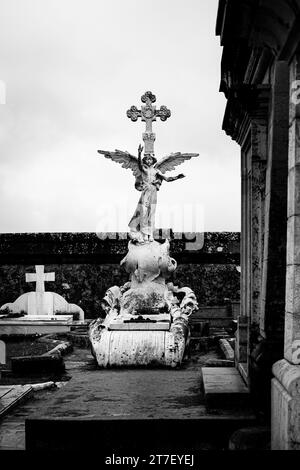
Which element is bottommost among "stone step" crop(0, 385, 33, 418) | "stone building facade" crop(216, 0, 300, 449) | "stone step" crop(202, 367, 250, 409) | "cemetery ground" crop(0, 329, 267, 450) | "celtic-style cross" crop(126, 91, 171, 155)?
"stone step" crop(0, 385, 33, 418)

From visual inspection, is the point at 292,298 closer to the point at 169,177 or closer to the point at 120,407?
the point at 120,407

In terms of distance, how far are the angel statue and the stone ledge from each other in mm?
6251

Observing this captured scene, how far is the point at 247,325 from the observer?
6.13 m

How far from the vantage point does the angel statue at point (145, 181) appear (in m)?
10.0

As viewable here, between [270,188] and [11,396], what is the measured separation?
122 inches

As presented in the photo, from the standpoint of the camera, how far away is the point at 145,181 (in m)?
10.2

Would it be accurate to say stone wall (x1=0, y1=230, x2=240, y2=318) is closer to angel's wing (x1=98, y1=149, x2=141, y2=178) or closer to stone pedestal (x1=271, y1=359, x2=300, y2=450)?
angel's wing (x1=98, y1=149, x2=141, y2=178)

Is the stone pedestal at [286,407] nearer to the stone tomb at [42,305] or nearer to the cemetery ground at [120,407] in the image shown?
the cemetery ground at [120,407]

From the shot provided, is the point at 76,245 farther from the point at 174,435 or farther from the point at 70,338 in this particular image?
the point at 174,435

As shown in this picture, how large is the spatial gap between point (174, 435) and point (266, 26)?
2.51 m

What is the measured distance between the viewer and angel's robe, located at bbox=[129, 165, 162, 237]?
396 inches

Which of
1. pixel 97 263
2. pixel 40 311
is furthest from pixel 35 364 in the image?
pixel 97 263

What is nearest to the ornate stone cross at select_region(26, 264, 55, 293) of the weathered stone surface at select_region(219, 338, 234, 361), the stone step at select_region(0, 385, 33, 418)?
the weathered stone surface at select_region(219, 338, 234, 361)

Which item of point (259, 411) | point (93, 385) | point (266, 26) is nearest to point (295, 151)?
point (266, 26)
